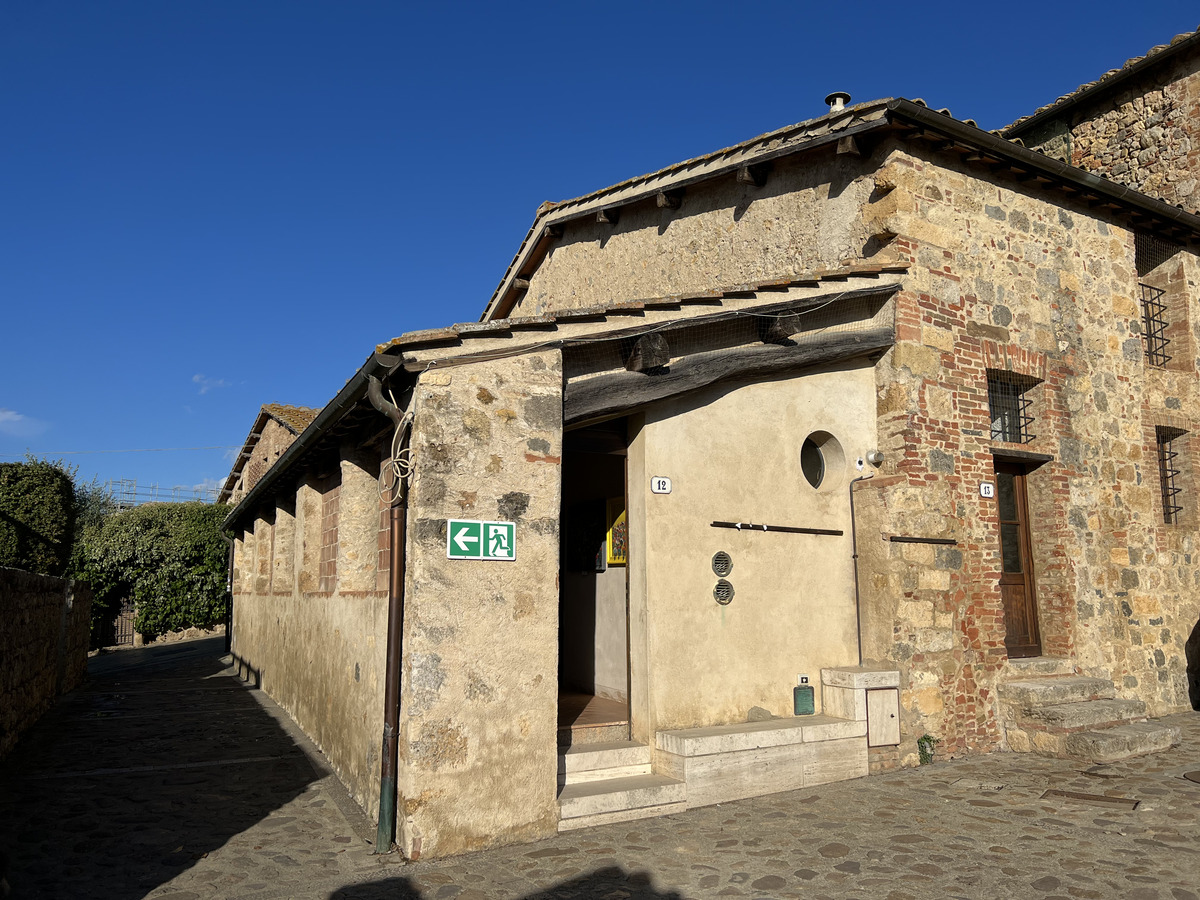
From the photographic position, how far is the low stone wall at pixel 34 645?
294 inches

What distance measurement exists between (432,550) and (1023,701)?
18.2 ft

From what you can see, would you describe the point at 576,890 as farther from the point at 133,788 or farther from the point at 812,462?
the point at 812,462

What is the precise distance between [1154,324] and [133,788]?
1228 centimetres

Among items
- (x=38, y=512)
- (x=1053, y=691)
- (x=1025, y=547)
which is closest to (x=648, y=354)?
(x=1053, y=691)

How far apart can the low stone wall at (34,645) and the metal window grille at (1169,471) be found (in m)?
12.6

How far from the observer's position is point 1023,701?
7184 mm

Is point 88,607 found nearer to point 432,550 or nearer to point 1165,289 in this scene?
point 432,550

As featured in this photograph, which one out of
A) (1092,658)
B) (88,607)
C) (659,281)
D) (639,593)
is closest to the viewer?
(639,593)

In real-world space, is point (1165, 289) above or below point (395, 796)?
above

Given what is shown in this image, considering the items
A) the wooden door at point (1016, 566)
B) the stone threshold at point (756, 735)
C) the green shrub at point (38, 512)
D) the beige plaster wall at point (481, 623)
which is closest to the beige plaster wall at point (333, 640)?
the beige plaster wall at point (481, 623)

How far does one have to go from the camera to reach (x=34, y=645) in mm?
9148

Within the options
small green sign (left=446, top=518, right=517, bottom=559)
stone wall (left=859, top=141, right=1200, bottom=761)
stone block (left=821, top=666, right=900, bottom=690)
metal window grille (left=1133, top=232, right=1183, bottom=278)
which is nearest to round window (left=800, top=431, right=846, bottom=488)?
stone wall (left=859, top=141, right=1200, bottom=761)

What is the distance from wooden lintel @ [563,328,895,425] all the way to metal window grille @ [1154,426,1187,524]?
5.32 meters

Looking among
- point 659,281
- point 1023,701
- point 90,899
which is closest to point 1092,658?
point 1023,701
